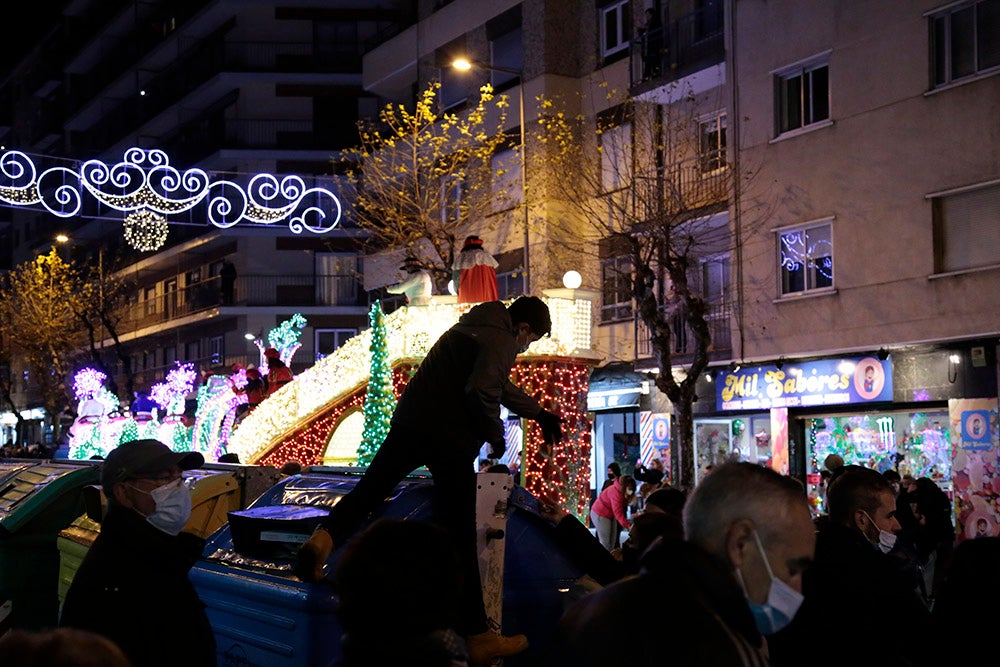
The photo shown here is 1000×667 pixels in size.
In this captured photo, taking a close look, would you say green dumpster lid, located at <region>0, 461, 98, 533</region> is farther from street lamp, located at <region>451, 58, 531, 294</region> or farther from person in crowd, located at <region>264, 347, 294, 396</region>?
street lamp, located at <region>451, 58, 531, 294</region>

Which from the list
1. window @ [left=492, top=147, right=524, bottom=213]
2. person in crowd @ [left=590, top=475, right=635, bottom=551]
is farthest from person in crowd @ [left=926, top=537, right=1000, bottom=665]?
window @ [left=492, top=147, right=524, bottom=213]

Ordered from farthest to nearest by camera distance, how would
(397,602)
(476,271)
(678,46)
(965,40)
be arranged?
(678,46)
(965,40)
(476,271)
(397,602)

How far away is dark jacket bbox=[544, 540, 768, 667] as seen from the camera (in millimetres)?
3064

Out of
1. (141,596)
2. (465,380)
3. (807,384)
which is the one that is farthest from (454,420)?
(807,384)

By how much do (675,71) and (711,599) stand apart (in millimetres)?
25630

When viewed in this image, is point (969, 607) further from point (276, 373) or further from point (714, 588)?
point (276, 373)

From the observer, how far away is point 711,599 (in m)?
3.18

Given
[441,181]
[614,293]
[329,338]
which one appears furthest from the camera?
[329,338]

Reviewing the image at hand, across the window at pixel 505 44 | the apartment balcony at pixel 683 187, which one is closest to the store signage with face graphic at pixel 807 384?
the apartment balcony at pixel 683 187

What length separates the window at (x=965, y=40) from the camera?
69.9 ft

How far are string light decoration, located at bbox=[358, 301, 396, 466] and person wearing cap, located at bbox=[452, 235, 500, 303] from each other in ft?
4.46

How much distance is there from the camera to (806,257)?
24.5 metres

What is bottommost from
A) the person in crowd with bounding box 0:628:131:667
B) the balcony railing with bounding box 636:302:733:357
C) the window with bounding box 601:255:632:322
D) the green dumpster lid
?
the green dumpster lid

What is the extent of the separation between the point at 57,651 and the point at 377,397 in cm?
1748
